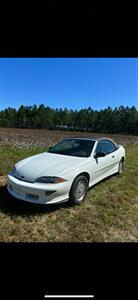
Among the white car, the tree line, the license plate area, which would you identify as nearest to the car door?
the white car

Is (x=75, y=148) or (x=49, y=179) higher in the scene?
(x=75, y=148)

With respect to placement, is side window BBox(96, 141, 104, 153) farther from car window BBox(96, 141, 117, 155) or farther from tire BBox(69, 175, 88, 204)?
tire BBox(69, 175, 88, 204)

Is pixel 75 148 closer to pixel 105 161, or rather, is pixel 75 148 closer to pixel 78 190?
pixel 105 161

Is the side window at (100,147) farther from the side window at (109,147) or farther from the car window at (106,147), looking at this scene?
the side window at (109,147)

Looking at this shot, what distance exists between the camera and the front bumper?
3.04 meters

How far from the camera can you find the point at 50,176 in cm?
315

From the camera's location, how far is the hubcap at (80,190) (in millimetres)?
3458

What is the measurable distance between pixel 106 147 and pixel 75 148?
897mm

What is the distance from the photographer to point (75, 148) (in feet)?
14.2

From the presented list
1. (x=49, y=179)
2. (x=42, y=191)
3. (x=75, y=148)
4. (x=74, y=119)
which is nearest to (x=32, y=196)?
(x=42, y=191)
